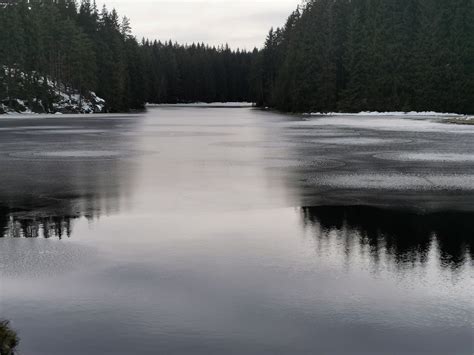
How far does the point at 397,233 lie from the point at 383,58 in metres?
95.7

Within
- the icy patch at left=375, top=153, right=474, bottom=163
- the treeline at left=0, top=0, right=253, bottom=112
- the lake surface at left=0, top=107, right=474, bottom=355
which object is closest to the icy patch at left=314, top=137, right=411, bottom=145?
the icy patch at left=375, top=153, right=474, bottom=163

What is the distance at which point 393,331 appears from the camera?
7.23 meters

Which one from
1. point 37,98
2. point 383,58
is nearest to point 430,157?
point 383,58

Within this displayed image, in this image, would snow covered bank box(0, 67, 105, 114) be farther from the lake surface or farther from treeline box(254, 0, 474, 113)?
the lake surface

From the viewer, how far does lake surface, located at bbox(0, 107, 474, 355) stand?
23.4 ft

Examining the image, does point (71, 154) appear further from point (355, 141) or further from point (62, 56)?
point (62, 56)

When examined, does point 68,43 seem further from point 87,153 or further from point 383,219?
point 383,219

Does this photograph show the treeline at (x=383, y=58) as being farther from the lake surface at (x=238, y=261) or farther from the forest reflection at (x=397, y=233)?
the forest reflection at (x=397, y=233)

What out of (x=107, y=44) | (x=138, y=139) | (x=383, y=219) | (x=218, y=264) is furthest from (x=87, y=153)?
Answer: (x=107, y=44)

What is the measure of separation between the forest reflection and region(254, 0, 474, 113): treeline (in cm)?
8584

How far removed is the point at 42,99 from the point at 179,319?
94697mm

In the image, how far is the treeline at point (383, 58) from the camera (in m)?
97.9

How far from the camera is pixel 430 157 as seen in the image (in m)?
28.2

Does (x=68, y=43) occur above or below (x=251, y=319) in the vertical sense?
above
